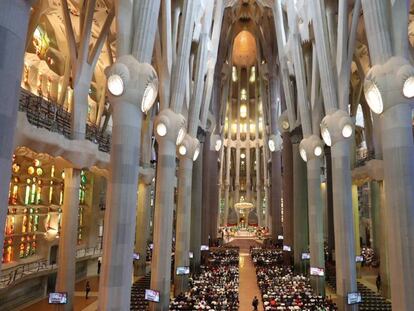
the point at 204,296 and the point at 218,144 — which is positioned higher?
the point at 218,144

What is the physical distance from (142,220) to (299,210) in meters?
11.8

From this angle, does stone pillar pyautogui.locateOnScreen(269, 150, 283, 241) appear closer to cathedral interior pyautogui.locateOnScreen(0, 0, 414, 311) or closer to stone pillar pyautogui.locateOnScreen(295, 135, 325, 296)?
cathedral interior pyautogui.locateOnScreen(0, 0, 414, 311)

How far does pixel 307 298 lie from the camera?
16.0 m

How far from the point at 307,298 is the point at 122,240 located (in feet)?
32.4

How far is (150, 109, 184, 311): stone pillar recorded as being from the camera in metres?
16.1

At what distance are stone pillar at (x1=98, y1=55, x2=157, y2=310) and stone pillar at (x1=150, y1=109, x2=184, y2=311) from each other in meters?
5.53

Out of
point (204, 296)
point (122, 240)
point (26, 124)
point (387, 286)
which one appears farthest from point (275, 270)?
point (26, 124)

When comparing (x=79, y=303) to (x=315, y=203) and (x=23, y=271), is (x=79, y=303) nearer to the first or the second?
(x=23, y=271)

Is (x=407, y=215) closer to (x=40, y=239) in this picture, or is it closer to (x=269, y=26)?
(x=40, y=239)

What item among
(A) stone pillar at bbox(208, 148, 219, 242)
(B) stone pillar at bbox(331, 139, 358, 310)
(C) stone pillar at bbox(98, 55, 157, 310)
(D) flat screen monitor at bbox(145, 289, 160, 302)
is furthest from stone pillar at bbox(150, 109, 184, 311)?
(A) stone pillar at bbox(208, 148, 219, 242)

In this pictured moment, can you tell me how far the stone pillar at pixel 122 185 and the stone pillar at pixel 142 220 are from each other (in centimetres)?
1586

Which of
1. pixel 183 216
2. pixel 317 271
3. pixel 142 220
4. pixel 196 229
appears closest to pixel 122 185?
pixel 183 216

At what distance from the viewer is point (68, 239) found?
15.4m

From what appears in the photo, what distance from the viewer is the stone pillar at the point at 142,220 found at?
25533 mm
